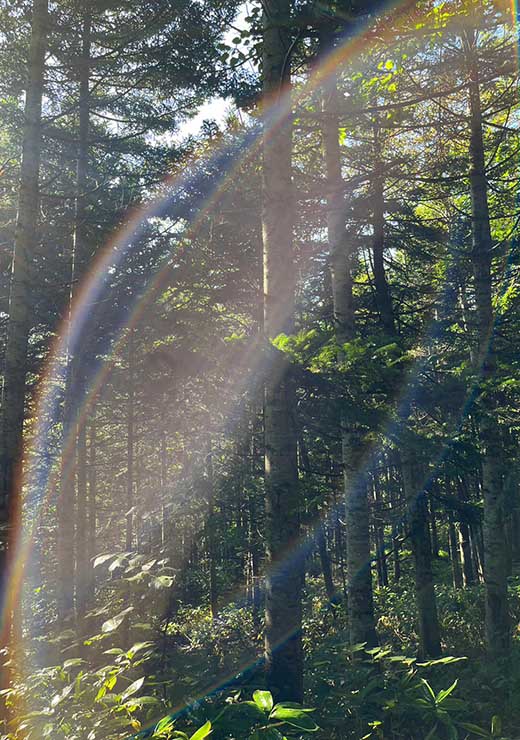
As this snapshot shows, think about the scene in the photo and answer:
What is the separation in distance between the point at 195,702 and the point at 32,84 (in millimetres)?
8373

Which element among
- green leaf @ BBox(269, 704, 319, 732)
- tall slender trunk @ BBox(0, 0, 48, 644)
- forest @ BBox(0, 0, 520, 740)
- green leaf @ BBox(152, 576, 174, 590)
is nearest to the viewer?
green leaf @ BBox(269, 704, 319, 732)

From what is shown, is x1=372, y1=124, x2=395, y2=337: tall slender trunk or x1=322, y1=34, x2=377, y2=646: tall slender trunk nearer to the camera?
x1=322, y1=34, x2=377, y2=646: tall slender trunk

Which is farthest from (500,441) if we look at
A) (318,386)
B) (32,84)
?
(32,84)

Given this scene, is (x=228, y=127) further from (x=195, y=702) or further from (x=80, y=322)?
(x=195, y=702)

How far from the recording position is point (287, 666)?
445cm

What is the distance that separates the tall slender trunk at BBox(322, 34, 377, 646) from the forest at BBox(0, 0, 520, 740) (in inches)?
1.5

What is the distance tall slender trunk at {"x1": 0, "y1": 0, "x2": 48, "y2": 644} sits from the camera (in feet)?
20.4

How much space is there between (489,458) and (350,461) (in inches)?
108

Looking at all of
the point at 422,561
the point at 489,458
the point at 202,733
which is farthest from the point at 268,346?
the point at 422,561

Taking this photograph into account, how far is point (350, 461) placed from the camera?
25.7 feet

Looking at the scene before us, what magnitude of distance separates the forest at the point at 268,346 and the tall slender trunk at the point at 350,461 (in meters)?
0.04

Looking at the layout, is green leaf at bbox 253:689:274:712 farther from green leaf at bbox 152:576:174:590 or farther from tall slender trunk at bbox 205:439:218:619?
tall slender trunk at bbox 205:439:218:619

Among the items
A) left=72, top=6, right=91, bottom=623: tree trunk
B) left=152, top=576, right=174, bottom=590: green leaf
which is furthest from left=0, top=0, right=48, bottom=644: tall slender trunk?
left=152, top=576, right=174, bottom=590: green leaf

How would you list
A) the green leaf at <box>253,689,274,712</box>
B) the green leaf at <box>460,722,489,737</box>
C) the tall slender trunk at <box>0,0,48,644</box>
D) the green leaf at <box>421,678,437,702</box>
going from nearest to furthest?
the green leaf at <box>253,689,274,712</box>
the green leaf at <box>460,722,489,737</box>
the green leaf at <box>421,678,437,702</box>
the tall slender trunk at <box>0,0,48,644</box>
